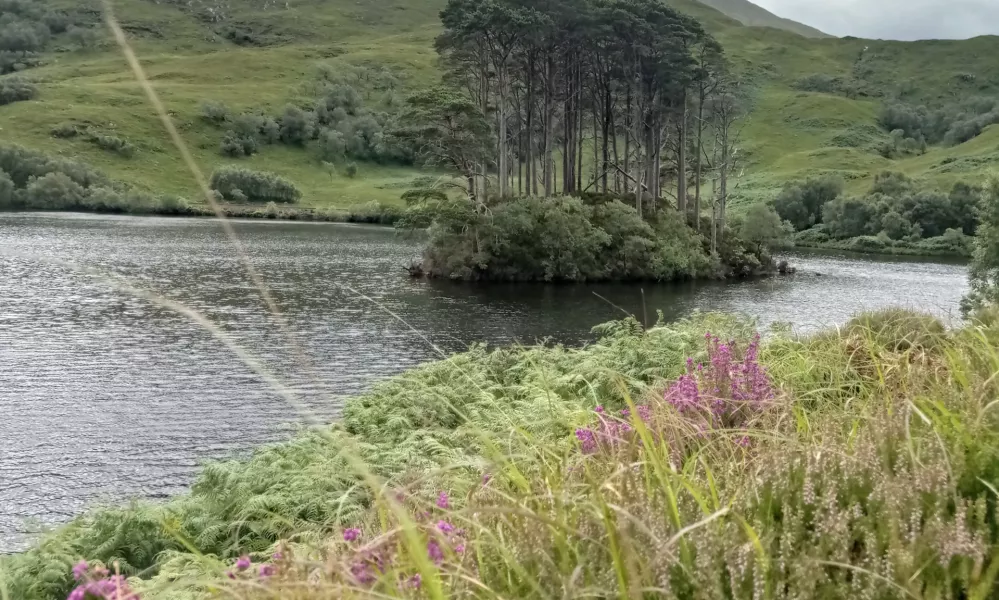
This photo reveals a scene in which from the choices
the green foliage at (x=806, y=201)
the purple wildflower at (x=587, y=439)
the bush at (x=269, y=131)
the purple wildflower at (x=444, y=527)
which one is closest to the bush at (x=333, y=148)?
the bush at (x=269, y=131)

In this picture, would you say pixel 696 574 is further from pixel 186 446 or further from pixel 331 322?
pixel 331 322

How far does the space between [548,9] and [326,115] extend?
10573 centimetres

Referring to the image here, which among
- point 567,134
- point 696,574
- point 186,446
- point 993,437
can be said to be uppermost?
point 567,134

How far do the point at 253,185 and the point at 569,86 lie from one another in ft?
219

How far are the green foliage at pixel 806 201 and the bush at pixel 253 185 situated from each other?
69.0m

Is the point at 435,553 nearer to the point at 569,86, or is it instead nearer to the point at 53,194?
the point at 569,86

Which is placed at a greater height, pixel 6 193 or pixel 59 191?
pixel 59 191

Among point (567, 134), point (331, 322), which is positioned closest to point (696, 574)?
point (331, 322)

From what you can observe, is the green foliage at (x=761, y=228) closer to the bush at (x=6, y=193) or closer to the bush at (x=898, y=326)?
the bush at (x=898, y=326)

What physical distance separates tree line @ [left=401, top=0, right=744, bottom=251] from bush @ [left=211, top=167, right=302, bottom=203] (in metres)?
58.3

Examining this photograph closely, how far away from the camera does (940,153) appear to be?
130125 mm

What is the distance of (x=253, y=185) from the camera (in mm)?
108188

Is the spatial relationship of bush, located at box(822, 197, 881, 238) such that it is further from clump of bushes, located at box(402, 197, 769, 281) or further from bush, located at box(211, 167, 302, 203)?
bush, located at box(211, 167, 302, 203)

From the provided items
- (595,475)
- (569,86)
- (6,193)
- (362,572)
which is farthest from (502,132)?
(6,193)
